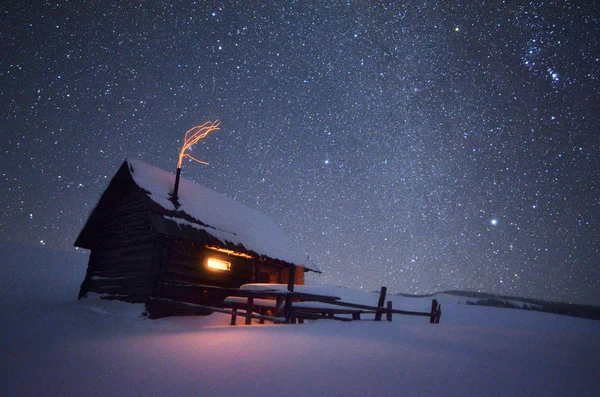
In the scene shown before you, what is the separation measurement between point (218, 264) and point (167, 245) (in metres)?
2.65

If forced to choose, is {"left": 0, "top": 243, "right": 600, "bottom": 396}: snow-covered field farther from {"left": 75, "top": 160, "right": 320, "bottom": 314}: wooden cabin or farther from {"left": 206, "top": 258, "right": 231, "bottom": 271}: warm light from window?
{"left": 206, "top": 258, "right": 231, "bottom": 271}: warm light from window

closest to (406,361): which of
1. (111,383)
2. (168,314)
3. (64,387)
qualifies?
(111,383)

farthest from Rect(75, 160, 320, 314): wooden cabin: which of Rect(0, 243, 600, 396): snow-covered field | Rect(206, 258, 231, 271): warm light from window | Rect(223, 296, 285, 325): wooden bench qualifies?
Rect(0, 243, 600, 396): snow-covered field

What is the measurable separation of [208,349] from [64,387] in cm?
192

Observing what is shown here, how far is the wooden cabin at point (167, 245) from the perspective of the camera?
12.8 metres

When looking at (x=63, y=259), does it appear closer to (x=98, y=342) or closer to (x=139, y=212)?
(x=139, y=212)

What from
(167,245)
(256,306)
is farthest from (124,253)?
(256,306)

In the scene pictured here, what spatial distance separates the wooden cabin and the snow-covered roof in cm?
6

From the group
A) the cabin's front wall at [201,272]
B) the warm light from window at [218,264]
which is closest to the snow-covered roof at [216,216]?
the cabin's front wall at [201,272]

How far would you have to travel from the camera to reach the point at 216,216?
51.8 feet

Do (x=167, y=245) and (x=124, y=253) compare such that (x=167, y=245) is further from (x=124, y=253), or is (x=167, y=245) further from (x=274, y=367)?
(x=274, y=367)

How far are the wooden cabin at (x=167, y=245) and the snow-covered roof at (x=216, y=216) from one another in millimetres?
63

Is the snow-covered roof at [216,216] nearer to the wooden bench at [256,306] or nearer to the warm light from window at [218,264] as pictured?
the warm light from window at [218,264]

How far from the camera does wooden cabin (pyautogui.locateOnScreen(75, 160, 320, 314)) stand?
1280cm
